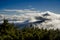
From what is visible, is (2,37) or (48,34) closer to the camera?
(2,37)

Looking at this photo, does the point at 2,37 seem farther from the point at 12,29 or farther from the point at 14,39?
the point at 12,29

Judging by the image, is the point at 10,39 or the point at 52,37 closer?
the point at 10,39

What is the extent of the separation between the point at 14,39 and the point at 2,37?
466 centimetres

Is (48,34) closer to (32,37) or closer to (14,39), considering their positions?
(32,37)

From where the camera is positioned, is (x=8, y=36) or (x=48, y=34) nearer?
(x=8, y=36)

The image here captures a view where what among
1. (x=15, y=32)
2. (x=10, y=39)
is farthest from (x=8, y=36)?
(x=15, y=32)

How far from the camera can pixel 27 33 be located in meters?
94.0

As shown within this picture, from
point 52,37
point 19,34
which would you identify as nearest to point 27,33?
point 19,34

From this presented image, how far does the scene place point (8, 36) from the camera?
86.5 m

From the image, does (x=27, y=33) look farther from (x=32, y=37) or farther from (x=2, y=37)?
(x=2, y=37)

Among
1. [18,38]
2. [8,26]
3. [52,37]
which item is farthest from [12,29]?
[52,37]

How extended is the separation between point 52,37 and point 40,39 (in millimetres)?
5328

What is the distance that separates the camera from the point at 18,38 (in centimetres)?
8900

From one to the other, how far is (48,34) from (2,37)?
18.1 meters
